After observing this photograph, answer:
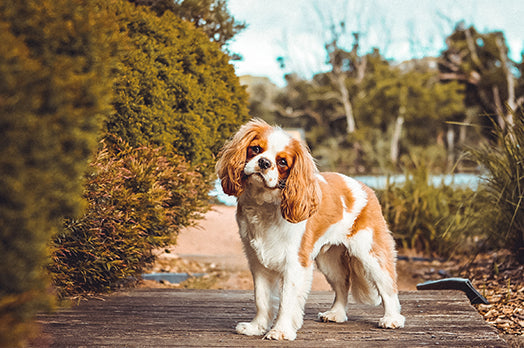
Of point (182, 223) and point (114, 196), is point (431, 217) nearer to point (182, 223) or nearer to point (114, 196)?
point (182, 223)

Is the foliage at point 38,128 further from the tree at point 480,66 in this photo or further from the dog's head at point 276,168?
the tree at point 480,66

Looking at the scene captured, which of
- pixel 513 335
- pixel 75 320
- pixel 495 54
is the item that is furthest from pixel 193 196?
pixel 495 54

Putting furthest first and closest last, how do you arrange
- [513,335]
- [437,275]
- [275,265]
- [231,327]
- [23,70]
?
[437,275] → [513,335] → [231,327] → [275,265] → [23,70]

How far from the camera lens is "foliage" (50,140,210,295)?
4344 millimetres

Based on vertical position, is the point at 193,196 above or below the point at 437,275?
above

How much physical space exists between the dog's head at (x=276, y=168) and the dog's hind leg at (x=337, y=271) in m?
0.88

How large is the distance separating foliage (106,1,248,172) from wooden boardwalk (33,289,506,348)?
1580 mm

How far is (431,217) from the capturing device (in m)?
8.05

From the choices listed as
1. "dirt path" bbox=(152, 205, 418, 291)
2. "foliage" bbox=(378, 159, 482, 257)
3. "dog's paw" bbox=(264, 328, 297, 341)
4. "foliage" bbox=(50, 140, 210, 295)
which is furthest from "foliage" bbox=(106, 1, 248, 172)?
"foliage" bbox=(378, 159, 482, 257)

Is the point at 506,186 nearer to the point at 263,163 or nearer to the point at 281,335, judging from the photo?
the point at 281,335

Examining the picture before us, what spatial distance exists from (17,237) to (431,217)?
7051mm

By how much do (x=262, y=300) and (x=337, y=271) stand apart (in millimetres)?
818

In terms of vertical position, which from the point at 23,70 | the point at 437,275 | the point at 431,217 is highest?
Result: the point at 23,70

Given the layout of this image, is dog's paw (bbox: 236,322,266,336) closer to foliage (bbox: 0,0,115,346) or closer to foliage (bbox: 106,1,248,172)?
foliage (bbox: 0,0,115,346)
